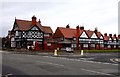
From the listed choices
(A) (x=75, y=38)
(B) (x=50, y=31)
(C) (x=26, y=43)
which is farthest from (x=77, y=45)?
(C) (x=26, y=43)

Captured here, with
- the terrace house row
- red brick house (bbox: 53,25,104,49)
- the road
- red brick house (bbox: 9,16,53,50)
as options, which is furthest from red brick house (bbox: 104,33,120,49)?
the road

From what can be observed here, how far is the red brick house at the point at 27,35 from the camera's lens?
229ft

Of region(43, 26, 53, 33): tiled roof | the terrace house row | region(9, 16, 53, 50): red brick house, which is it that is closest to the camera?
region(9, 16, 53, 50): red brick house

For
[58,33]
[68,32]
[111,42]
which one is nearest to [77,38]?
[68,32]

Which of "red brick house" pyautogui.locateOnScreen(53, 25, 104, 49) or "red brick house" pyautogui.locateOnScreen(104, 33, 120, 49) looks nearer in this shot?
"red brick house" pyautogui.locateOnScreen(53, 25, 104, 49)

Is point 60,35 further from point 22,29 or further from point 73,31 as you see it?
point 22,29

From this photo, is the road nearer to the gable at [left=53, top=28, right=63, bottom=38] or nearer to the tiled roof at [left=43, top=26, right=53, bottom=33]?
the gable at [left=53, top=28, right=63, bottom=38]

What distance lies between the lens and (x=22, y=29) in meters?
69.8

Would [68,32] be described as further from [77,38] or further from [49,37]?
[49,37]

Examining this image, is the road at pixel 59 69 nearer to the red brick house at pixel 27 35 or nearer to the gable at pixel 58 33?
the red brick house at pixel 27 35

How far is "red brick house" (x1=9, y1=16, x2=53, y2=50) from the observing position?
69938mm

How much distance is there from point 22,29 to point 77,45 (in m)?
19.2

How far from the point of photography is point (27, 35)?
7019 centimetres

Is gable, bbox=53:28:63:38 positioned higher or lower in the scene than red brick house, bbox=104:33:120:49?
higher
